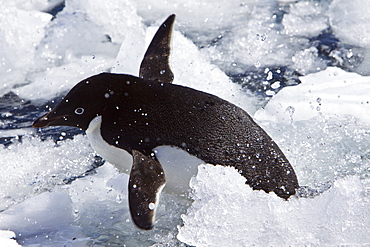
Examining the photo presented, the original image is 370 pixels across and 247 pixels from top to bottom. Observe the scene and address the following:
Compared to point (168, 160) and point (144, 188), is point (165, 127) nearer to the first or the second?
point (168, 160)

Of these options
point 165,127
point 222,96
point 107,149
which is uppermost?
point 165,127

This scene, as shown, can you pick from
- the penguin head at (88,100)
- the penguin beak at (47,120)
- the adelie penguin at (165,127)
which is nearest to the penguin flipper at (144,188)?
the adelie penguin at (165,127)

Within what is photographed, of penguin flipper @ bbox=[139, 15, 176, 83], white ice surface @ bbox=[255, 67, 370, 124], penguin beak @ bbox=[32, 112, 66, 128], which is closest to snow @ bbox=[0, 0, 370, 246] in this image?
white ice surface @ bbox=[255, 67, 370, 124]

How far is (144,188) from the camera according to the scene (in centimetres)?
194

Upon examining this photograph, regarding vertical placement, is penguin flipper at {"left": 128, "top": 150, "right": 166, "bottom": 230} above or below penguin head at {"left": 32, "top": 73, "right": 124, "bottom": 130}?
below

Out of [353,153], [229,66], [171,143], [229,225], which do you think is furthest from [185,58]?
[229,225]

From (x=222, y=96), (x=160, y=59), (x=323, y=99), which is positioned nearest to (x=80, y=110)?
(x=160, y=59)

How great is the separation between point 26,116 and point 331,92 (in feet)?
6.35

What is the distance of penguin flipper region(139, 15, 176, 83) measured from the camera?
2629mm

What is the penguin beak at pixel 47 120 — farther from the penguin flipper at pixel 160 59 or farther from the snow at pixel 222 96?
the penguin flipper at pixel 160 59

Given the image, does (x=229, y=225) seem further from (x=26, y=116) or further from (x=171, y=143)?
(x=26, y=116)

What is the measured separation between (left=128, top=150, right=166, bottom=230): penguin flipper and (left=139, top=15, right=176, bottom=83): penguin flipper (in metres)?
0.61

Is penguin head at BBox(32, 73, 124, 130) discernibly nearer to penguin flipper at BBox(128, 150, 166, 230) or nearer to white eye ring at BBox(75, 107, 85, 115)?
white eye ring at BBox(75, 107, 85, 115)

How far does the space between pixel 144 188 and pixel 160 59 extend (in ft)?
3.11
